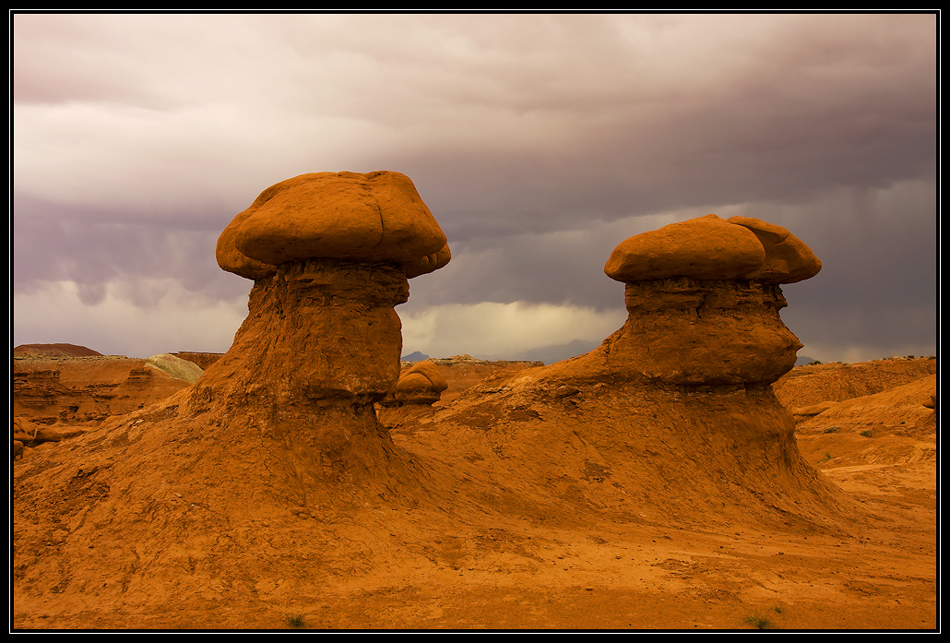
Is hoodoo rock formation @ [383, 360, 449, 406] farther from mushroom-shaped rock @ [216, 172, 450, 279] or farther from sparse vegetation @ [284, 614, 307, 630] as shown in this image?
sparse vegetation @ [284, 614, 307, 630]

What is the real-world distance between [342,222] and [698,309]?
24.3ft

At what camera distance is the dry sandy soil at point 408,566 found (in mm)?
6117

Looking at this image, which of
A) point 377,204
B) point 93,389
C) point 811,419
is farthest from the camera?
point 811,419

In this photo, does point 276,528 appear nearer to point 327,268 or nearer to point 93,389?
point 327,268

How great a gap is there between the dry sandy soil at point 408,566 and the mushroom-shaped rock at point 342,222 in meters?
2.76

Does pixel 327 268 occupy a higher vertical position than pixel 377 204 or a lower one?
lower

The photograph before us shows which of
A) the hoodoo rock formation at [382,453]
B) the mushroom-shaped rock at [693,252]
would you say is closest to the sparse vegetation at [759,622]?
the hoodoo rock formation at [382,453]

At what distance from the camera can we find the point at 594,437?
12195 millimetres

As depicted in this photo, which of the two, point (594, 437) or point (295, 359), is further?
point (594, 437)

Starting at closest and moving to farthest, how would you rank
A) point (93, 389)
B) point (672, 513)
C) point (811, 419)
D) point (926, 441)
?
point (672, 513) → point (926, 441) → point (93, 389) → point (811, 419)

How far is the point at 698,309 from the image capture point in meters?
12.6

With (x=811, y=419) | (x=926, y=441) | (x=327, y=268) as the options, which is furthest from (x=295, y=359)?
(x=811, y=419)

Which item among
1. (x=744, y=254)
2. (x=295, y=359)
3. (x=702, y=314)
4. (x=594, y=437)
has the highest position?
(x=744, y=254)

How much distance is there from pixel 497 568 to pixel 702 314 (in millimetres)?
7087
